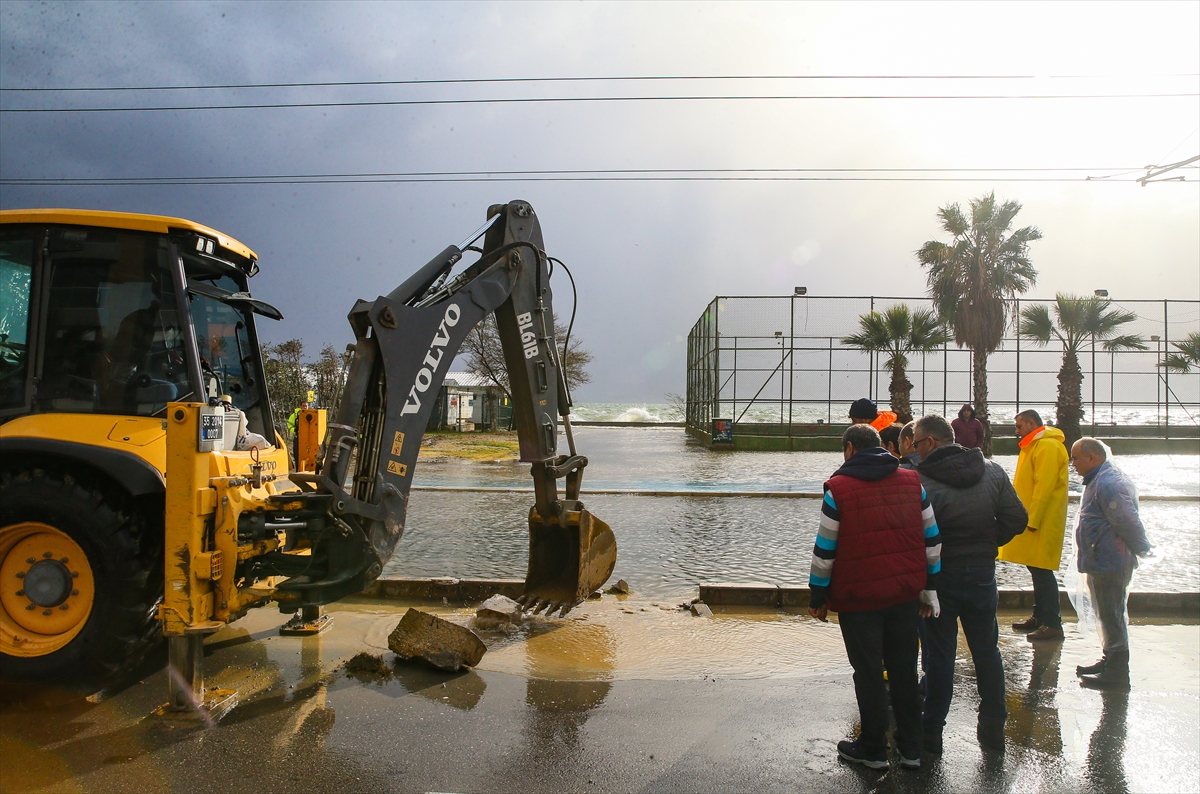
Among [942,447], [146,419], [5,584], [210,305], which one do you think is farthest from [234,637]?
[942,447]

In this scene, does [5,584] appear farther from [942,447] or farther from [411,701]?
[942,447]

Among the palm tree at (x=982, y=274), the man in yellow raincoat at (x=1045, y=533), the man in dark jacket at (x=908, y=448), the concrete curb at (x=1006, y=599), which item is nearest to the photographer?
the man in dark jacket at (x=908, y=448)

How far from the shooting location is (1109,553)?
5.26 meters

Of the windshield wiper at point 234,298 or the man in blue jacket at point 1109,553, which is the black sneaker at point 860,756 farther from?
the windshield wiper at point 234,298

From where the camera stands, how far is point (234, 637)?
5844 mm

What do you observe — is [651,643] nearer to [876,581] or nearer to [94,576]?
[876,581]

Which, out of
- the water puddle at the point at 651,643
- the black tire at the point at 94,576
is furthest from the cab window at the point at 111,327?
the water puddle at the point at 651,643

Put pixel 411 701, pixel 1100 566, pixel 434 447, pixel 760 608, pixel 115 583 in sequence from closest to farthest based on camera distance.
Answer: pixel 115 583 < pixel 411 701 < pixel 1100 566 < pixel 760 608 < pixel 434 447

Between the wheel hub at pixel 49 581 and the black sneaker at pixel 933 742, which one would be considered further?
the wheel hub at pixel 49 581

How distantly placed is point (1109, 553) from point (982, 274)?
21623mm

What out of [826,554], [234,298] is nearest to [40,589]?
[234,298]

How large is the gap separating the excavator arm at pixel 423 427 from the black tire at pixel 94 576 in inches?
26.1

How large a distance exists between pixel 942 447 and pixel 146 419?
4.89 m

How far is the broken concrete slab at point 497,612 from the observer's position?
20.4 ft
